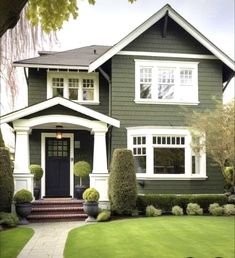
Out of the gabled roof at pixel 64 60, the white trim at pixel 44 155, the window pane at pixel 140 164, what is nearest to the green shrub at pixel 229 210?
the window pane at pixel 140 164

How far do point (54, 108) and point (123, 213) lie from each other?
4.66m

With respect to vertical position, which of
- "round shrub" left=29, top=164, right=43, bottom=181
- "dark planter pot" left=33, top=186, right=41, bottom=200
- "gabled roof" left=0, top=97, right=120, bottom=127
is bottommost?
"dark planter pot" left=33, top=186, right=41, bottom=200

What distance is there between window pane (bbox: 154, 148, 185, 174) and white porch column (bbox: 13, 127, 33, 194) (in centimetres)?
517

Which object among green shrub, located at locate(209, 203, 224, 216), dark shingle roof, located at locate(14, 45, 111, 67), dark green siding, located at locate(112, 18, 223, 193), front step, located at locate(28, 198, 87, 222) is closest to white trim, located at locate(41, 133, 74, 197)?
front step, located at locate(28, 198, 87, 222)

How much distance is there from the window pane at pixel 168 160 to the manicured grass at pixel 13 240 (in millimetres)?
6377

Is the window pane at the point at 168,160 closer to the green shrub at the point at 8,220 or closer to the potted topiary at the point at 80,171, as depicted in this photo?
the potted topiary at the point at 80,171

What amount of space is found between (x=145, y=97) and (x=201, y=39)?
340 cm

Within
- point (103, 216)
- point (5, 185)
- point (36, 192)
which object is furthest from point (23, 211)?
point (36, 192)

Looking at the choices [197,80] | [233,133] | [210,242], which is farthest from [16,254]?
[197,80]

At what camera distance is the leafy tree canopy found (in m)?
4.43

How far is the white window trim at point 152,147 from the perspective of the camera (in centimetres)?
1669

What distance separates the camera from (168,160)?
55.7ft

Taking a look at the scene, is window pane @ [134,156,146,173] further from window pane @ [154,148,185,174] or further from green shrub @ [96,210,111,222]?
green shrub @ [96,210,111,222]

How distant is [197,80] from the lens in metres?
17.8
